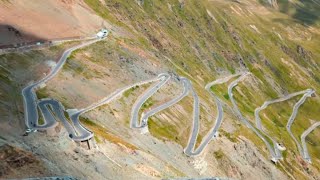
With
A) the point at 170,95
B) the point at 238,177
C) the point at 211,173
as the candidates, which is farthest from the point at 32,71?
the point at 238,177

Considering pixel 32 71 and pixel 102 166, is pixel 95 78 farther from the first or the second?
pixel 102 166

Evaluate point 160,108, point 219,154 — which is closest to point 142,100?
point 160,108

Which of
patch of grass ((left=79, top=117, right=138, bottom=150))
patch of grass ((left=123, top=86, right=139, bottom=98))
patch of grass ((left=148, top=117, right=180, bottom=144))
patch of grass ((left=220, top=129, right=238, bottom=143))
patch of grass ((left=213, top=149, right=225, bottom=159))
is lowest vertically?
Result: patch of grass ((left=220, top=129, right=238, bottom=143))

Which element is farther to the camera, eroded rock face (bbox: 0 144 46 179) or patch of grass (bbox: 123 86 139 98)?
patch of grass (bbox: 123 86 139 98)

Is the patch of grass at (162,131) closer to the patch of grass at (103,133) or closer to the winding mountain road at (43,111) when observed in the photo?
the patch of grass at (103,133)

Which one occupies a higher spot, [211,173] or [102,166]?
[102,166]

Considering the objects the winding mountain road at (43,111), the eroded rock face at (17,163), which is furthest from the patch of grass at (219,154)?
the eroded rock face at (17,163)

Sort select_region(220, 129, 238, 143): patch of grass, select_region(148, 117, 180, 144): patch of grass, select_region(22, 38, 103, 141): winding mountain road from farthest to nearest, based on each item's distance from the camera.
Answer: select_region(220, 129, 238, 143): patch of grass → select_region(148, 117, 180, 144): patch of grass → select_region(22, 38, 103, 141): winding mountain road

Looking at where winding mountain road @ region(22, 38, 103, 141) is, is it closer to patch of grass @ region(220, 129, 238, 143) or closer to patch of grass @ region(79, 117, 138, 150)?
patch of grass @ region(79, 117, 138, 150)

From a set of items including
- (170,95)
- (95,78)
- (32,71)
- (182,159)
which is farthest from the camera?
(170,95)

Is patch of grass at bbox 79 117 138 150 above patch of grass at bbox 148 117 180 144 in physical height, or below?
above

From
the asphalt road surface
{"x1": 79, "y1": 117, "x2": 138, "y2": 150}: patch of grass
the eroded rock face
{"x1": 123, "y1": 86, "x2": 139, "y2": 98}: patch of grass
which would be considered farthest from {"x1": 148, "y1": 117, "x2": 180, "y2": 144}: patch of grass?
the eroded rock face
